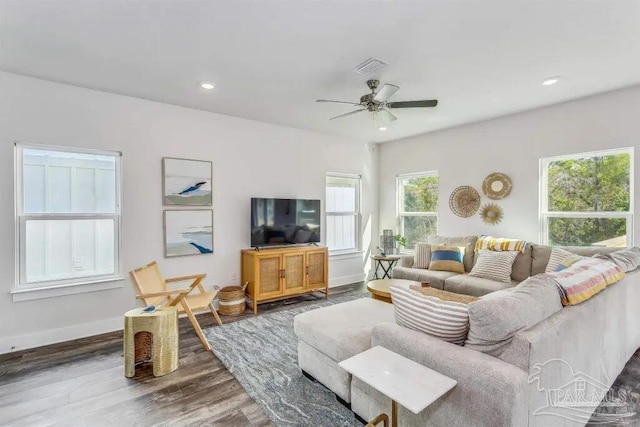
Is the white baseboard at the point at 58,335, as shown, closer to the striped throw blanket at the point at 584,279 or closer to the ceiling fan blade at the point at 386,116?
the ceiling fan blade at the point at 386,116

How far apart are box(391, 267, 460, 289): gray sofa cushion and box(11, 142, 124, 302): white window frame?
137 inches

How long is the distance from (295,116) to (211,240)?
2012mm

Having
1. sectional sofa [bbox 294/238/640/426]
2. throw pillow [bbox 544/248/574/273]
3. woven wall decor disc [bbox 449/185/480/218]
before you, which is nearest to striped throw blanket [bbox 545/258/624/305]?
sectional sofa [bbox 294/238/640/426]

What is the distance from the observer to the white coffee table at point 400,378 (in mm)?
1156

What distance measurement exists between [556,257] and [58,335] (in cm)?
528

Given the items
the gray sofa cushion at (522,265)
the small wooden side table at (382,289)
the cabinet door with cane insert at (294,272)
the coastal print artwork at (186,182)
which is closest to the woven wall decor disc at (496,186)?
the gray sofa cushion at (522,265)

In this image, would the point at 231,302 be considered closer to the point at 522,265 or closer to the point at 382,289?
the point at 382,289

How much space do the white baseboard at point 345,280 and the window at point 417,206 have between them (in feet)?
3.47

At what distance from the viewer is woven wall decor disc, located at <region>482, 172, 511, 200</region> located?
4148mm

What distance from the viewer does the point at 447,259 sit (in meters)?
4.08

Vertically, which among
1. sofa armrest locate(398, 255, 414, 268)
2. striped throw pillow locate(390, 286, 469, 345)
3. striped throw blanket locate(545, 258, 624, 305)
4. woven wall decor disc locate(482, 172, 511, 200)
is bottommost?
sofa armrest locate(398, 255, 414, 268)

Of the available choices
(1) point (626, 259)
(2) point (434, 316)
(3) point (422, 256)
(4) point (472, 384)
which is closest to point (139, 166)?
(2) point (434, 316)

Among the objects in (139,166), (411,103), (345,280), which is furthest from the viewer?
(345,280)

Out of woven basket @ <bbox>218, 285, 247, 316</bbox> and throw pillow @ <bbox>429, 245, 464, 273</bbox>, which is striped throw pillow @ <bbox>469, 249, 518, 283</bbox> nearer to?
throw pillow @ <bbox>429, 245, 464, 273</bbox>
